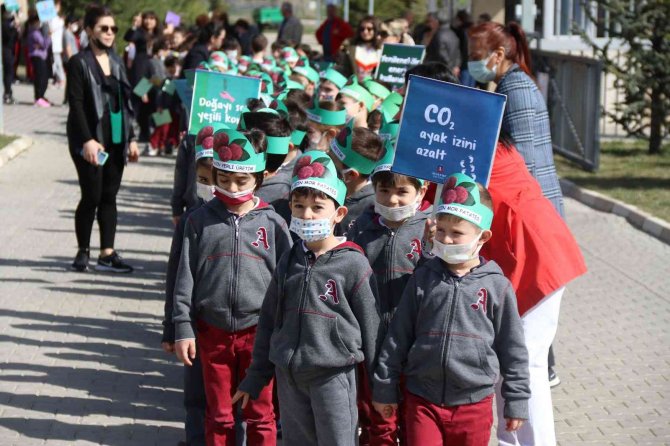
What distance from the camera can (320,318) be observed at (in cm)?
522

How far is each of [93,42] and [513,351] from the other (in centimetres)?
652

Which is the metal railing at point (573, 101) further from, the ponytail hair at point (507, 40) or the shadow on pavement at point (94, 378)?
the ponytail hair at point (507, 40)

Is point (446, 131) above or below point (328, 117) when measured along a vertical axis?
above

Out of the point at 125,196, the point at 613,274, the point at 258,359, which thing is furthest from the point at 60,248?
the point at 258,359

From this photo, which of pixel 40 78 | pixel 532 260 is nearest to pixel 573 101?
pixel 532 260

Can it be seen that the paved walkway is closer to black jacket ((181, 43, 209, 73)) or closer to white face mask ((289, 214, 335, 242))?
white face mask ((289, 214, 335, 242))

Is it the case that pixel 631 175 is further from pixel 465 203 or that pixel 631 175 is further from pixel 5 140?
pixel 465 203

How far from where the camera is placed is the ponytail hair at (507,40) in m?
6.77

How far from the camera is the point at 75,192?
53.4ft

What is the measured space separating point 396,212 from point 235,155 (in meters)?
0.79

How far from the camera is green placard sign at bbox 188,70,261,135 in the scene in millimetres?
8531

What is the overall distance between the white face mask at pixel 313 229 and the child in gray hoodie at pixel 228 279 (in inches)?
30.5

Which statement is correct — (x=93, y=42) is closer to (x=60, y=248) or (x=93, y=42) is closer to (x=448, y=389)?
(x=60, y=248)

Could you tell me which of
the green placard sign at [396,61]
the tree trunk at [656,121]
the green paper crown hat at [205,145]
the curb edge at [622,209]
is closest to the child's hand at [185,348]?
the green paper crown hat at [205,145]
